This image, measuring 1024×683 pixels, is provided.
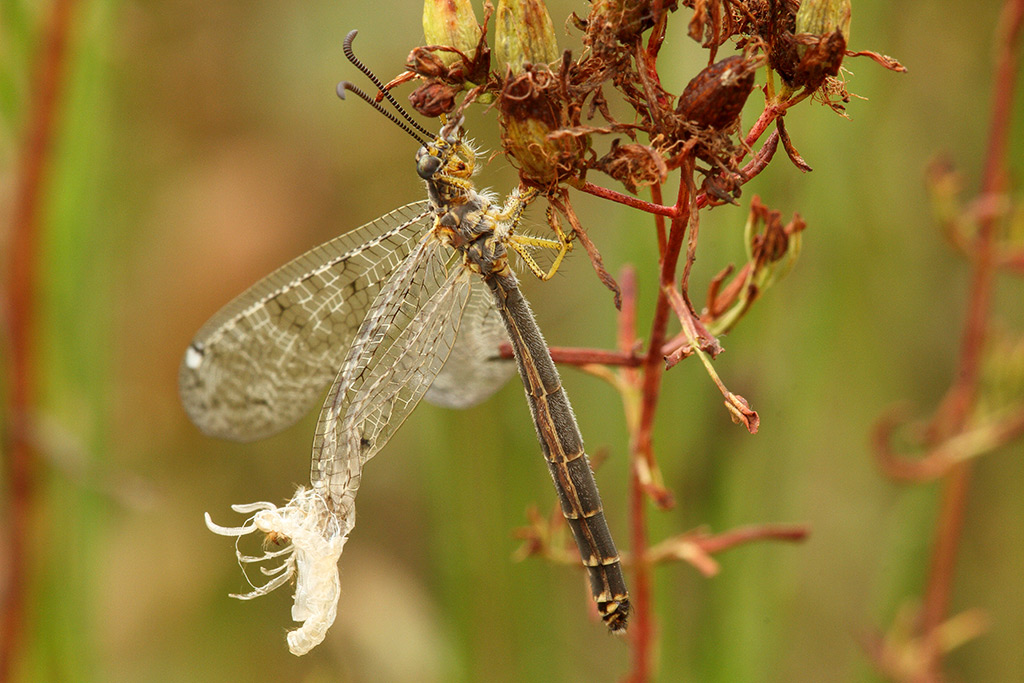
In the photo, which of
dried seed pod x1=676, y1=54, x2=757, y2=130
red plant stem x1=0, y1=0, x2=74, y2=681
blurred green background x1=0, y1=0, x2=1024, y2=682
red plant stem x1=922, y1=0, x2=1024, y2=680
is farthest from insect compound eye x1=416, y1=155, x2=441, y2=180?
red plant stem x1=922, y1=0, x2=1024, y2=680

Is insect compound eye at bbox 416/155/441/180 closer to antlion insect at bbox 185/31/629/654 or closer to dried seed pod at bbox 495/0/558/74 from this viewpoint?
antlion insect at bbox 185/31/629/654

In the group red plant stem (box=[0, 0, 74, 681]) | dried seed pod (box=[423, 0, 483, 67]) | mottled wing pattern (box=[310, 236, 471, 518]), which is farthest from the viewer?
red plant stem (box=[0, 0, 74, 681])

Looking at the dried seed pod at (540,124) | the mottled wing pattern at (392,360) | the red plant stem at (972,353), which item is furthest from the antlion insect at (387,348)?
the red plant stem at (972,353)

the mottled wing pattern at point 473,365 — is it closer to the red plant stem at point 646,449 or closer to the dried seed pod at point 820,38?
the red plant stem at point 646,449

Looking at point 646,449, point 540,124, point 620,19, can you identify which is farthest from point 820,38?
point 646,449

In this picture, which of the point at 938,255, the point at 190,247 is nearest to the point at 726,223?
the point at 938,255
